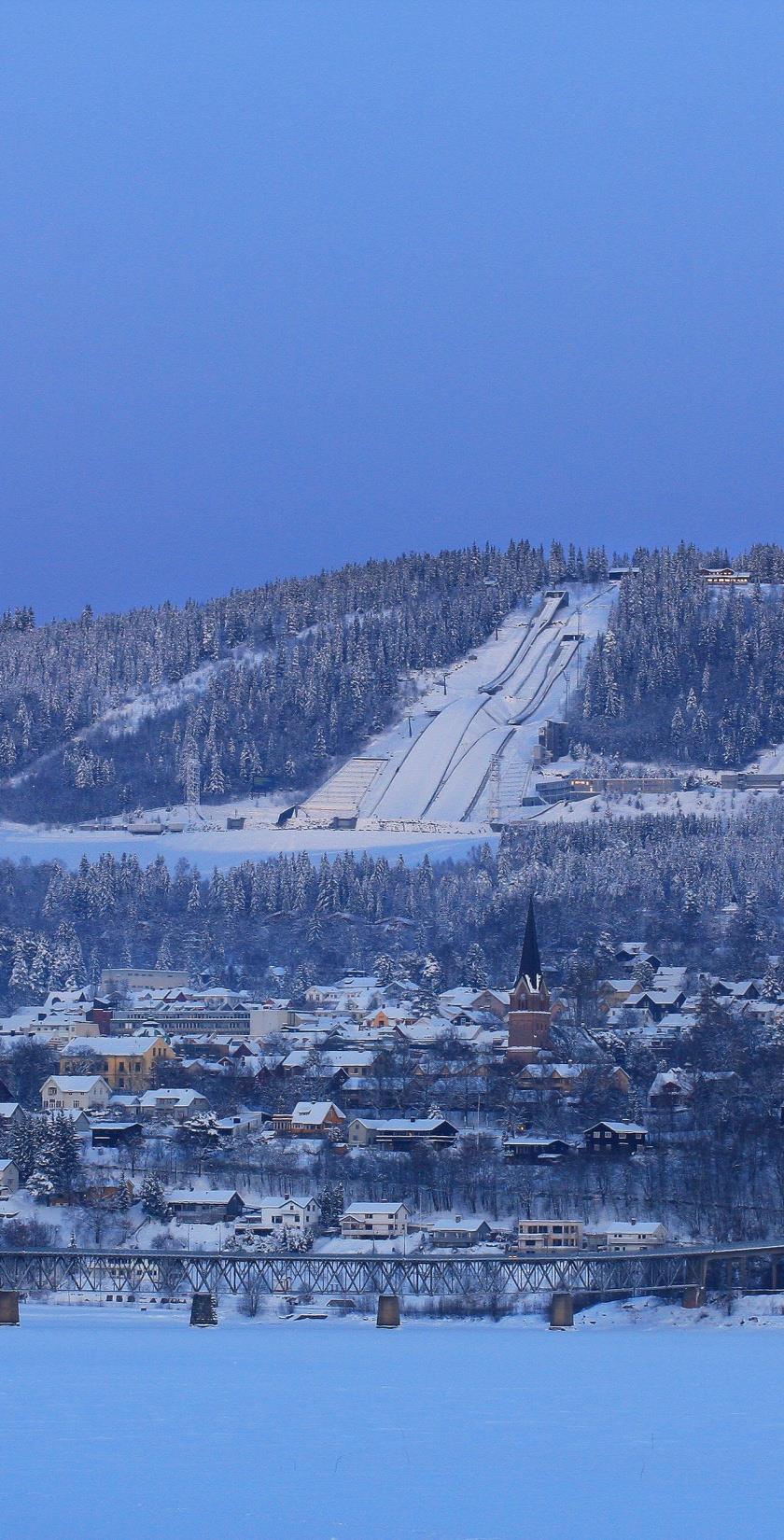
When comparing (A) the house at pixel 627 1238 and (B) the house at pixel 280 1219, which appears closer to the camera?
(A) the house at pixel 627 1238

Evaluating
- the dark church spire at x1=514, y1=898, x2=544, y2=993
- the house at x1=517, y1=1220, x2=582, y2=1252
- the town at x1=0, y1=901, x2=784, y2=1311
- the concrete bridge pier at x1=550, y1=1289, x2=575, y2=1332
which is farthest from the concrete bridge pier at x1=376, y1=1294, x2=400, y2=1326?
the dark church spire at x1=514, y1=898, x2=544, y2=993

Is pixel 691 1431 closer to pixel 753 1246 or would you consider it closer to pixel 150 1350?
pixel 150 1350

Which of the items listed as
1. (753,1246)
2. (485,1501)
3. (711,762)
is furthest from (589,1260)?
(711,762)

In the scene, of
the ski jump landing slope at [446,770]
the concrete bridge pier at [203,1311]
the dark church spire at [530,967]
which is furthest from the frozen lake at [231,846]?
the concrete bridge pier at [203,1311]

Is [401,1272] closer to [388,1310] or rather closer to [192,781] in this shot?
[388,1310]

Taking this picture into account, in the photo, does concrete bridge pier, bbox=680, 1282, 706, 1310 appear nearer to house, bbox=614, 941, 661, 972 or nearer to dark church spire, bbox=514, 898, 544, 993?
dark church spire, bbox=514, 898, 544, 993

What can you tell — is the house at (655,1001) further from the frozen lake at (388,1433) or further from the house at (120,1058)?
the frozen lake at (388,1433)

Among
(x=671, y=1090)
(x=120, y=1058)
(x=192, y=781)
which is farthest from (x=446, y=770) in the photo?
(x=671, y=1090)

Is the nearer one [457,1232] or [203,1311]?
[203,1311]
